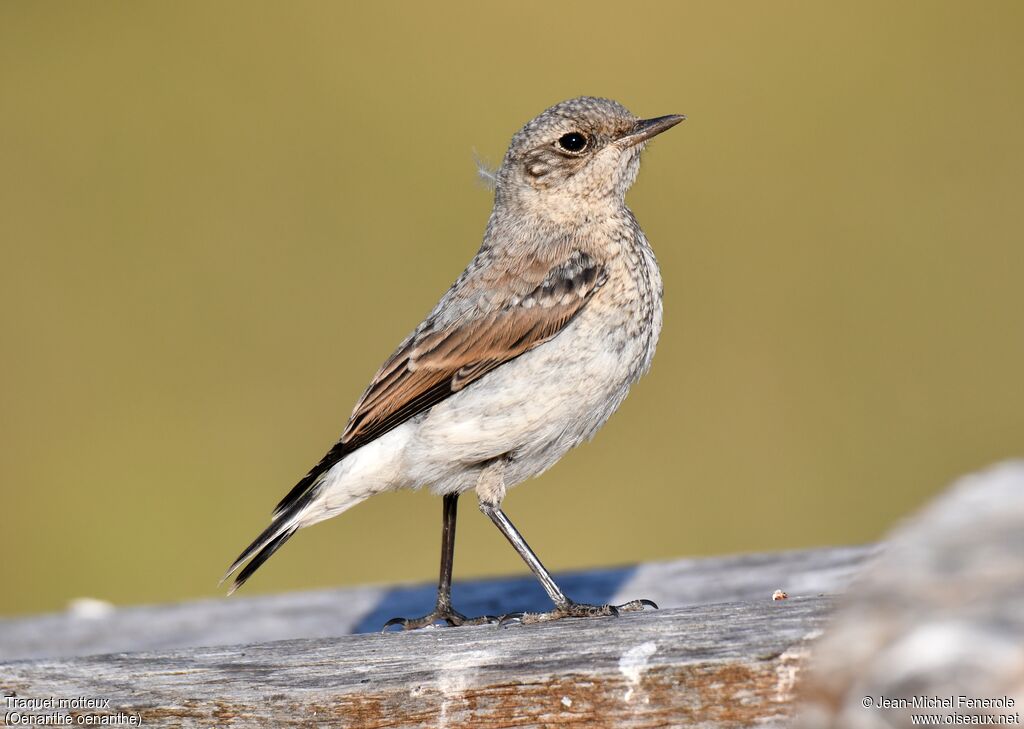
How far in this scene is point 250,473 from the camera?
33.4ft

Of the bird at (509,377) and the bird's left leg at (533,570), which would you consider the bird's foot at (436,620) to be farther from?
the bird's left leg at (533,570)

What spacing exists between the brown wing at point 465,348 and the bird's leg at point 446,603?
47cm

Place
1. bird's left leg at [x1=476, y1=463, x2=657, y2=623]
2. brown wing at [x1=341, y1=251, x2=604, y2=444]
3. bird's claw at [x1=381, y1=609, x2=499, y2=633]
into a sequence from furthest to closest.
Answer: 1. brown wing at [x1=341, y1=251, x2=604, y2=444]
2. bird's claw at [x1=381, y1=609, x2=499, y2=633]
3. bird's left leg at [x1=476, y1=463, x2=657, y2=623]

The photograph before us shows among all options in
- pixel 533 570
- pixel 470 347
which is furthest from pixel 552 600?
pixel 470 347

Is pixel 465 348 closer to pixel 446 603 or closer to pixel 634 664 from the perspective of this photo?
pixel 446 603

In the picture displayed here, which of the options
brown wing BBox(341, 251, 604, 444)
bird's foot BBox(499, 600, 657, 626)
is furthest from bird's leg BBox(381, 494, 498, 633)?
brown wing BBox(341, 251, 604, 444)

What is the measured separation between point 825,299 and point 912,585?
8.71 metres

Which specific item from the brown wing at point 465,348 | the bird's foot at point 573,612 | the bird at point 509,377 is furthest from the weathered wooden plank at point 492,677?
the brown wing at point 465,348

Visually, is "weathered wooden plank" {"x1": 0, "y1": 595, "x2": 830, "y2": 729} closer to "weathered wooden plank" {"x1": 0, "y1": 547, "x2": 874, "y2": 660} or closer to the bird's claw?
the bird's claw

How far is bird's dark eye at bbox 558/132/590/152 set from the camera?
5.54 m

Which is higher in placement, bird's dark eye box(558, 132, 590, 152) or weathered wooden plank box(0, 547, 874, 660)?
bird's dark eye box(558, 132, 590, 152)

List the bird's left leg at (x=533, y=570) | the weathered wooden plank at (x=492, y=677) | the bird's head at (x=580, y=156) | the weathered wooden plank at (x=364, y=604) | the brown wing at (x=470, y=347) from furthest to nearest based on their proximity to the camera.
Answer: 1. the bird's head at (x=580, y=156)
2. the weathered wooden plank at (x=364, y=604)
3. the brown wing at (x=470, y=347)
4. the bird's left leg at (x=533, y=570)
5. the weathered wooden plank at (x=492, y=677)

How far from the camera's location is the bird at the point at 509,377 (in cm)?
481

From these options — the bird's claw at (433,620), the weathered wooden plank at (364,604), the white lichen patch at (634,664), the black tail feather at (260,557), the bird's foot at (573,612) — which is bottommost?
the white lichen patch at (634,664)
